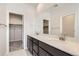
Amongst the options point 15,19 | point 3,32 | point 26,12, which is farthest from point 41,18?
point 3,32

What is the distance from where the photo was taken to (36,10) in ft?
5.50

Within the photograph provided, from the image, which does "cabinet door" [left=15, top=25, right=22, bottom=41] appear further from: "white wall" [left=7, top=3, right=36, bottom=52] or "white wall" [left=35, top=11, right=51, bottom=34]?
"white wall" [left=35, top=11, right=51, bottom=34]

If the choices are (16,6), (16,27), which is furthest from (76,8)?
(16,27)

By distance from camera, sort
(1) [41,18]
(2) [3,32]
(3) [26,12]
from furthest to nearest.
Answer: (1) [41,18] < (3) [26,12] < (2) [3,32]

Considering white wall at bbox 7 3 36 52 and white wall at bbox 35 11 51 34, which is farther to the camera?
white wall at bbox 35 11 51 34

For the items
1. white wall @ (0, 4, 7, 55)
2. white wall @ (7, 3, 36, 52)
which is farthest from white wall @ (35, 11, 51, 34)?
white wall @ (0, 4, 7, 55)

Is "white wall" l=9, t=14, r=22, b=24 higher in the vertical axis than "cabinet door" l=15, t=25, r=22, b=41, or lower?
higher

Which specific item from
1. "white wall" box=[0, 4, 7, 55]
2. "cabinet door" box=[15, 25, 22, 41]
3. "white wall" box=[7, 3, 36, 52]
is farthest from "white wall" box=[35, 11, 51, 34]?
"white wall" box=[0, 4, 7, 55]

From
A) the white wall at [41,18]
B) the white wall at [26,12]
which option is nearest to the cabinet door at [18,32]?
the white wall at [26,12]

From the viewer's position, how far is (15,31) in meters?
1.51

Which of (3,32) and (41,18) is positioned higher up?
(41,18)

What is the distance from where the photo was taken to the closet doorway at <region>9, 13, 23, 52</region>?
Result: 1.47 metres

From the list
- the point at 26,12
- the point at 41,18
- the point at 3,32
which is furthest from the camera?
the point at 41,18

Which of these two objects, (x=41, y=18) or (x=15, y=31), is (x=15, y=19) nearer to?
(x=15, y=31)
